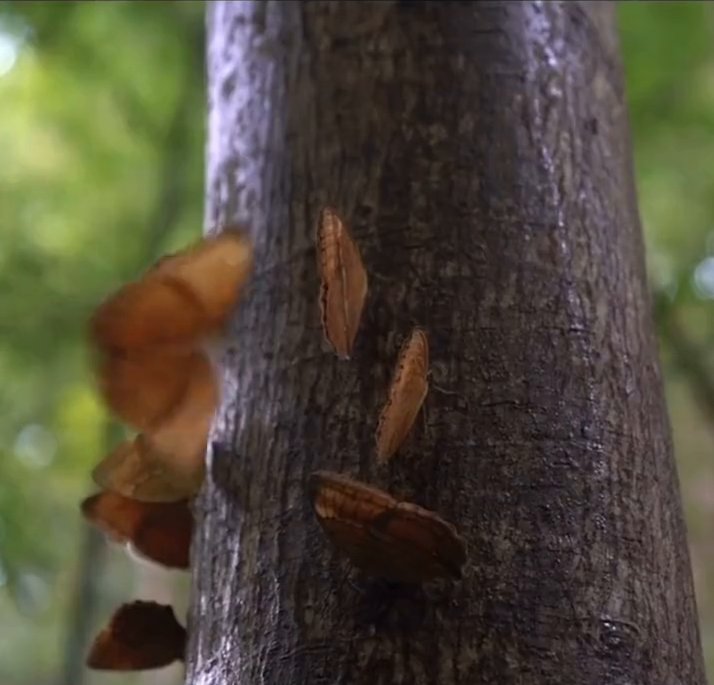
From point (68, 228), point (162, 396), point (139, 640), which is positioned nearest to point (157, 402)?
point (162, 396)

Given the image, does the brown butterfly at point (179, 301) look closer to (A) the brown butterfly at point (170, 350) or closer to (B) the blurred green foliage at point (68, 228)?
(A) the brown butterfly at point (170, 350)

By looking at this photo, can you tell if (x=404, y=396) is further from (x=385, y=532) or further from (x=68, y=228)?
(x=68, y=228)

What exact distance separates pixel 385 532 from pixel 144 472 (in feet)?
0.73

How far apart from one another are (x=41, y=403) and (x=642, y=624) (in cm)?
62

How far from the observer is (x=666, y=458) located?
667 mm

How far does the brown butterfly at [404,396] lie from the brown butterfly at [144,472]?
15 cm

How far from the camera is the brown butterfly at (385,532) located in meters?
0.51

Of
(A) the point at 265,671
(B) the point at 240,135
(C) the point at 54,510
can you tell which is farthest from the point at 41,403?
(A) the point at 265,671

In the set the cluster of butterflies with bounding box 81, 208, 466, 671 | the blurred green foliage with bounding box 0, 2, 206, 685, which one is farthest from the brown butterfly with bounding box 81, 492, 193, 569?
the blurred green foliage with bounding box 0, 2, 206, 685

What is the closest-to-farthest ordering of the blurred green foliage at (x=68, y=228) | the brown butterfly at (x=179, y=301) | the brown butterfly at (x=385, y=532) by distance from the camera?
the brown butterfly at (x=385, y=532), the brown butterfly at (x=179, y=301), the blurred green foliage at (x=68, y=228)

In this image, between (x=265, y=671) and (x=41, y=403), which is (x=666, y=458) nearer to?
(x=265, y=671)

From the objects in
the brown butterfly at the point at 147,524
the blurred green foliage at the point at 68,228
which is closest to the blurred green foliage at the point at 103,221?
the blurred green foliage at the point at 68,228

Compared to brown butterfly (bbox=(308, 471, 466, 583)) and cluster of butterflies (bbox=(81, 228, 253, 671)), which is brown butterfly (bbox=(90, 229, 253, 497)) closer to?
cluster of butterflies (bbox=(81, 228, 253, 671))

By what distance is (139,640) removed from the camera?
2.26ft
